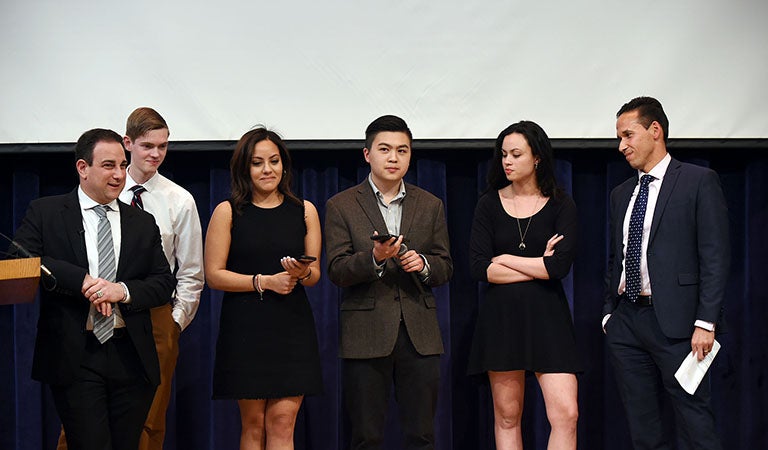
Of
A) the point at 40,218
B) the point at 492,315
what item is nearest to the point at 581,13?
the point at 492,315

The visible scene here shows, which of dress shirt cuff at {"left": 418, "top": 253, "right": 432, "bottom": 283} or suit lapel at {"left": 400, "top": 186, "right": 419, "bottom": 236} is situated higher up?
suit lapel at {"left": 400, "top": 186, "right": 419, "bottom": 236}

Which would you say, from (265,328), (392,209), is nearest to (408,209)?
(392,209)

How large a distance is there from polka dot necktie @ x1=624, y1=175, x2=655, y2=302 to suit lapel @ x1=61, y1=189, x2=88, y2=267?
2089mm

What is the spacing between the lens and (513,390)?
12.2ft

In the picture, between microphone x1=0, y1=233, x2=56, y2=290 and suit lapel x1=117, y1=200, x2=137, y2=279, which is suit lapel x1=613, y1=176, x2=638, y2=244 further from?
microphone x1=0, y1=233, x2=56, y2=290

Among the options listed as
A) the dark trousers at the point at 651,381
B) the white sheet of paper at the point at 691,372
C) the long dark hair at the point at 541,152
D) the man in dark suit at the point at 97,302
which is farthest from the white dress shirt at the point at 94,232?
the white sheet of paper at the point at 691,372

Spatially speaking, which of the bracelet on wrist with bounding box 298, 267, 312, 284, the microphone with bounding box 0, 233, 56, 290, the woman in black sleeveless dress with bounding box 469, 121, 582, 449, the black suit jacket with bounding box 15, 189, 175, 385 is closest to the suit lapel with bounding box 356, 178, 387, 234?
the bracelet on wrist with bounding box 298, 267, 312, 284

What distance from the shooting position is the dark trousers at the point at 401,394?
11.3 ft

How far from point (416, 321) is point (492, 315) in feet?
1.38

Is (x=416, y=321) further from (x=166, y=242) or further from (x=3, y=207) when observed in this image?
(x=3, y=207)

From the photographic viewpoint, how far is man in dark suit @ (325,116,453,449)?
3416 mm

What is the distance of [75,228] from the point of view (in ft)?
9.91

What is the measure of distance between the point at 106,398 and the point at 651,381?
2.10 m

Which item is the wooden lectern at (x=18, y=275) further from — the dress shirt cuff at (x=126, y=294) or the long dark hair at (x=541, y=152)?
the long dark hair at (x=541, y=152)
